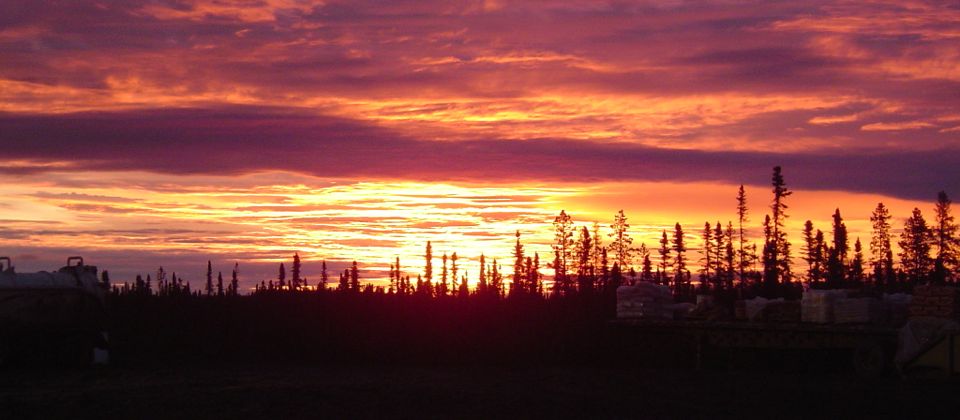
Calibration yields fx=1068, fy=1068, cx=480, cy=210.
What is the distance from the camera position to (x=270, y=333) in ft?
122

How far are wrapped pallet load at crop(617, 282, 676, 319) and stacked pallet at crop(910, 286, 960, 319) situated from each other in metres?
7.64

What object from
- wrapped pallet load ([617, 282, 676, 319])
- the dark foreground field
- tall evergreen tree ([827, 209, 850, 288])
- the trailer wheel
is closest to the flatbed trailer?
the trailer wheel

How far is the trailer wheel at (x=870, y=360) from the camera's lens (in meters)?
24.0

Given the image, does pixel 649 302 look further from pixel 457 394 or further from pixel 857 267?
pixel 857 267

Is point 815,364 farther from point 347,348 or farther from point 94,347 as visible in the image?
point 94,347

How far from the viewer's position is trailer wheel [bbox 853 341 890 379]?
2397 cm

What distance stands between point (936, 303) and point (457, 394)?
11138 mm

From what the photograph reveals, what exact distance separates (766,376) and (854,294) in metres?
2.98

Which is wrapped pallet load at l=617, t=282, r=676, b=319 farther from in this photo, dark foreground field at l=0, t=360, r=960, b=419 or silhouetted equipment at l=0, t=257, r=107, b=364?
silhouetted equipment at l=0, t=257, r=107, b=364

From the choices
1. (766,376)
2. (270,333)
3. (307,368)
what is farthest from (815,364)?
(270,333)

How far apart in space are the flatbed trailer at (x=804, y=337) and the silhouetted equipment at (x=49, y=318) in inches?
589

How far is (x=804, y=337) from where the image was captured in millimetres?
25203

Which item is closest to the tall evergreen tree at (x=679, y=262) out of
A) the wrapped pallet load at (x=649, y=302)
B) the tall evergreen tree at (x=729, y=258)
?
the tall evergreen tree at (x=729, y=258)

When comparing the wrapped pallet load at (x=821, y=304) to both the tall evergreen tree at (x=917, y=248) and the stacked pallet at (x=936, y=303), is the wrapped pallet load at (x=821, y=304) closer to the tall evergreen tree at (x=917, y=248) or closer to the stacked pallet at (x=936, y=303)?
the stacked pallet at (x=936, y=303)
